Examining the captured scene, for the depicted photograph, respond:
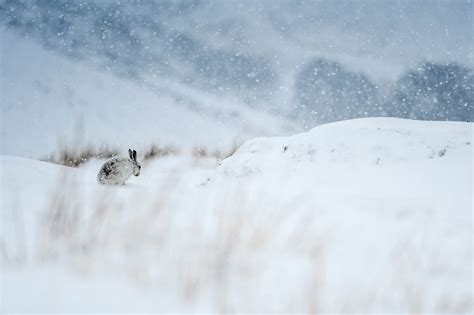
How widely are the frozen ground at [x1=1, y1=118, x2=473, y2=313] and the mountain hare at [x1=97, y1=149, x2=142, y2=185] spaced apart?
1.44m

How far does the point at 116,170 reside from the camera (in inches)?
220

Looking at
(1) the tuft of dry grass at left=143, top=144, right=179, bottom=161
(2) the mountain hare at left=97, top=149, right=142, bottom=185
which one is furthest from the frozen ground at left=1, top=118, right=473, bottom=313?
(1) the tuft of dry grass at left=143, top=144, right=179, bottom=161

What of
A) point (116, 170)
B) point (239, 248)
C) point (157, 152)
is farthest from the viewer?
point (157, 152)

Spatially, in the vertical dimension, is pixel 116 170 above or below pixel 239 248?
above

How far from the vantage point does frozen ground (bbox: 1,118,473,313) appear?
1423mm

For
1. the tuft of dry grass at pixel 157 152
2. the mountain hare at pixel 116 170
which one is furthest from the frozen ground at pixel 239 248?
the tuft of dry grass at pixel 157 152

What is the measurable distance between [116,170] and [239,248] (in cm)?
412

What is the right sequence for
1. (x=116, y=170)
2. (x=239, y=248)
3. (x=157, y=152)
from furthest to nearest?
(x=157, y=152), (x=116, y=170), (x=239, y=248)

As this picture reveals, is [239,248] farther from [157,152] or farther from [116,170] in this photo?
[157,152]

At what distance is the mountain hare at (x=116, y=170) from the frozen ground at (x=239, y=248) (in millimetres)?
1443

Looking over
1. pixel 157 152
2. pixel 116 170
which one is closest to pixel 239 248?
pixel 116 170

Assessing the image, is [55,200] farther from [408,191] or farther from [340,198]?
[408,191]

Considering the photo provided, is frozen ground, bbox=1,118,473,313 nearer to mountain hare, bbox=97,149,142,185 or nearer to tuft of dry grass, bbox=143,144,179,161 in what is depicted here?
mountain hare, bbox=97,149,142,185

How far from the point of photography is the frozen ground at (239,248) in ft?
4.67
